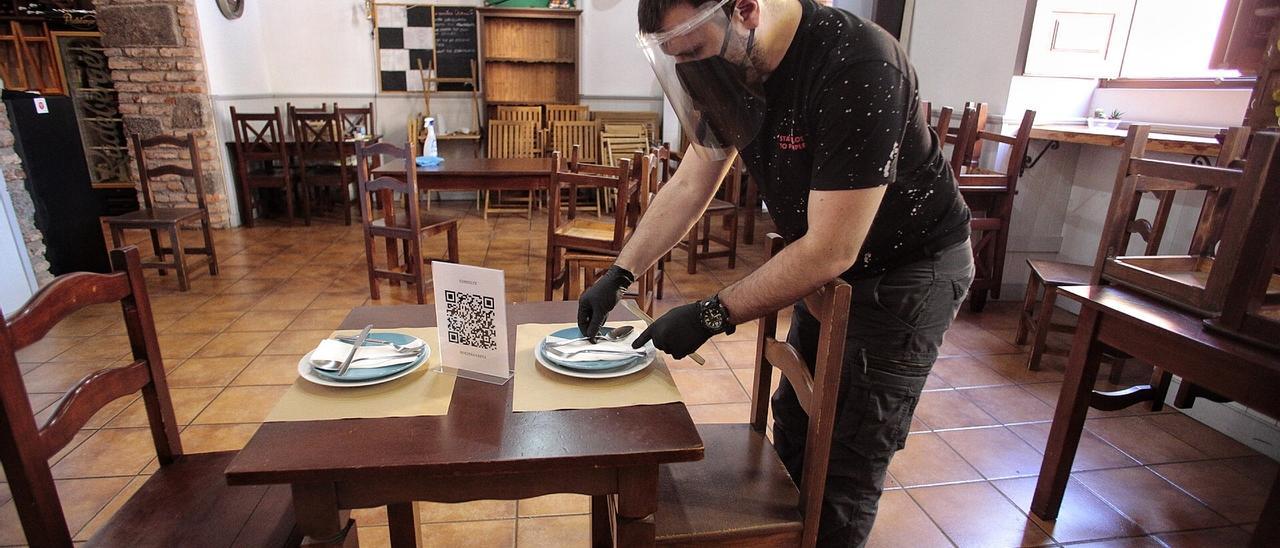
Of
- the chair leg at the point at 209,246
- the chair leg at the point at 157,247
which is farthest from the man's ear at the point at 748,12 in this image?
the chair leg at the point at 157,247

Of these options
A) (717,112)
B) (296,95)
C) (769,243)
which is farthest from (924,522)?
(296,95)

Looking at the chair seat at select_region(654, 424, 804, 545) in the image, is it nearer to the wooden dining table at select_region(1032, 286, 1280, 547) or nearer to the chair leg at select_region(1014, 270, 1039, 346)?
the wooden dining table at select_region(1032, 286, 1280, 547)

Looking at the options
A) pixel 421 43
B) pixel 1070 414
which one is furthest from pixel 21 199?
pixel 1070 414

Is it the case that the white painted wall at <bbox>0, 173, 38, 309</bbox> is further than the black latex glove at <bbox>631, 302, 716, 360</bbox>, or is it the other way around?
the white painted wall at <bbox>0, 173, 38, 309</bbox>

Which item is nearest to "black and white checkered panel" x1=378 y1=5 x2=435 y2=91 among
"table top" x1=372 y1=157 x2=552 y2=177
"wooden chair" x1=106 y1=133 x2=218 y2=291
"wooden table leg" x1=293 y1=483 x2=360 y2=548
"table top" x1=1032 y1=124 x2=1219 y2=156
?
"table top" x1=372 y1=157 x2=552 y2=177

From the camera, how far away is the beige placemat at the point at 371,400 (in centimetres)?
105

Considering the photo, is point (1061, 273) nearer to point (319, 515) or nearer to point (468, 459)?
point (468, 459)

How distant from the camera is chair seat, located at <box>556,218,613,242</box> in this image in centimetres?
343

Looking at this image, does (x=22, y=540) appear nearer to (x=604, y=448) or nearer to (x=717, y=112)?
(x=604, y=448)

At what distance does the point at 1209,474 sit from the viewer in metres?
2.18

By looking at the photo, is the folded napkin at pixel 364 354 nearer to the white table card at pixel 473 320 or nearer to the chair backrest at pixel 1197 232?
the white table card at pixel 473 320

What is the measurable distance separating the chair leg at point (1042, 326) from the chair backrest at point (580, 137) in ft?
14.4

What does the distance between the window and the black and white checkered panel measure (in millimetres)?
5183

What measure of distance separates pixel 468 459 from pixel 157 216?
3.97m
